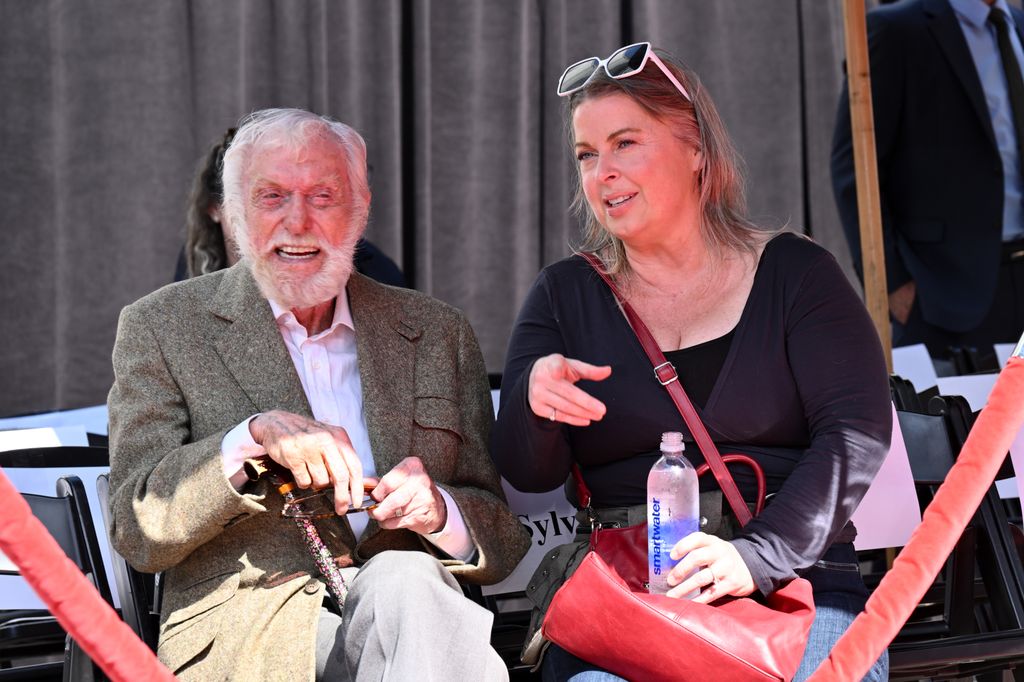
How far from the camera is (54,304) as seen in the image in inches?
214

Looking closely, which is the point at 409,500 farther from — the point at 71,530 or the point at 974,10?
the point at 974,10

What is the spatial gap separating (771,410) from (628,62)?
0.90 meters

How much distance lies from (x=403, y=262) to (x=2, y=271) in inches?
70.0

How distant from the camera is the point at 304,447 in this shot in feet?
8.49

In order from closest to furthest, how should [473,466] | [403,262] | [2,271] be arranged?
[473,466] < [2,271] < [403,262]

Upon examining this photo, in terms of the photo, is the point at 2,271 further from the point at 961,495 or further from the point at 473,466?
the point at 961,495

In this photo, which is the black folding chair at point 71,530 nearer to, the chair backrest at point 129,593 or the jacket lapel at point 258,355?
the chair backrest at point 129,593

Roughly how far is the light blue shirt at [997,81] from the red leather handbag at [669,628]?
9.95ft

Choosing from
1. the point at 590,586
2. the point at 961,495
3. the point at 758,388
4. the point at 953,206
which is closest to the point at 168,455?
the point at 590,586

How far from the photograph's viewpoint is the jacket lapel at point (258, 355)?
2.92 m

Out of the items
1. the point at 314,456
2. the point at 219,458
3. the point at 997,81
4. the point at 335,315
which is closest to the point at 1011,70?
the point at 997,81

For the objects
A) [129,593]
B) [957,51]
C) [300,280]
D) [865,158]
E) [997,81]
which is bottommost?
[129,593]

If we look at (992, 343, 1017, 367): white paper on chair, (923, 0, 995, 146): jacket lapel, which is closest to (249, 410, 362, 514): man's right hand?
(992, 343, 1017, 367): white paper on chair

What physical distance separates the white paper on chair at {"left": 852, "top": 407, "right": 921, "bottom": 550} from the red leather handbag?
0.86 metres
